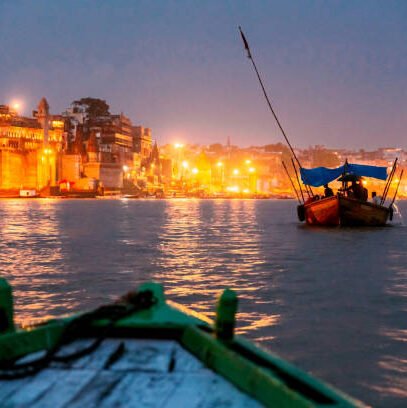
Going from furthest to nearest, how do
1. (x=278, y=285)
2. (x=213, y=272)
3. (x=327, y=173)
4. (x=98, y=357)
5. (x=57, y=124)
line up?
(x=57, y=124)
(x=327, y=173)
(x=213, y=272)
(x=278, y=285)
(x=98, y=357)

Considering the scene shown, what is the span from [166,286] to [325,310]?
4.51 meters

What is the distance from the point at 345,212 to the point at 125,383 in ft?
107

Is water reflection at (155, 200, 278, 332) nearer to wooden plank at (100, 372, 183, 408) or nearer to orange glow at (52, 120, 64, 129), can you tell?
wooden plank at (100, 372, 183, 408)

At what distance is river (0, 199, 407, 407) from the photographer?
7934mm

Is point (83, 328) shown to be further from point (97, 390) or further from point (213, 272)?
point (213, 272)

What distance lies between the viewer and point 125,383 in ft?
11.8

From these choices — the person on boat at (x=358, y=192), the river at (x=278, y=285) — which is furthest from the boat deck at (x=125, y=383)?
the person on boat at (x=358, y=192)

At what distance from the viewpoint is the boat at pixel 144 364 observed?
10.9ft

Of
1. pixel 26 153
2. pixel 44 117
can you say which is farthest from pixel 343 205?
pixel 44 117

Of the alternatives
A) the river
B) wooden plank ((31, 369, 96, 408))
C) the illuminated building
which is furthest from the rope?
the illuminated building

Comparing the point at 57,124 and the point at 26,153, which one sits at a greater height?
the point at 57,124

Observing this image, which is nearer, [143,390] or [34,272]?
[143,390]

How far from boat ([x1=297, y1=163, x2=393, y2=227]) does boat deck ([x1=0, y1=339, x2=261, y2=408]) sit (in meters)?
30.7

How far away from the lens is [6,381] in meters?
3.64
